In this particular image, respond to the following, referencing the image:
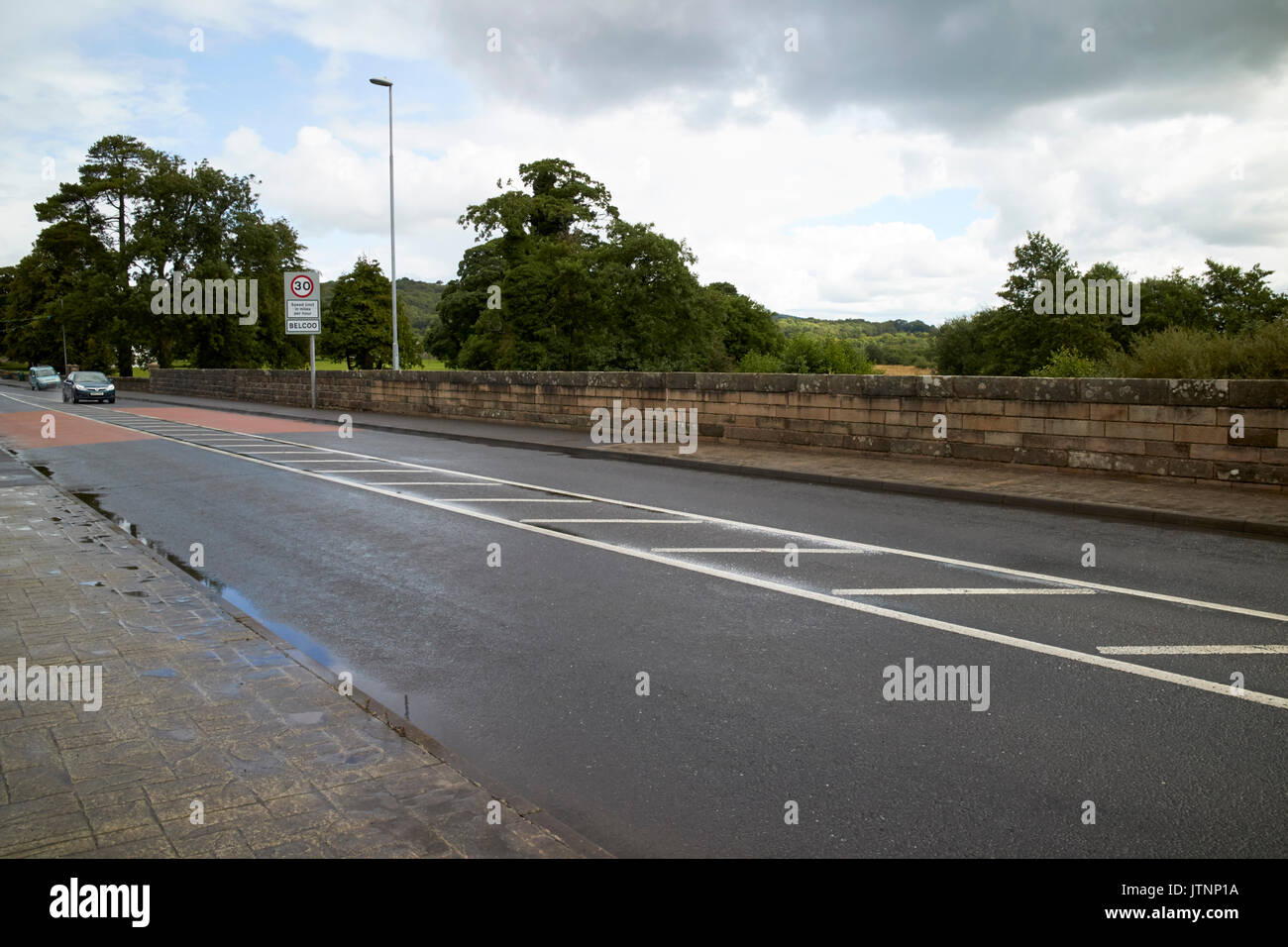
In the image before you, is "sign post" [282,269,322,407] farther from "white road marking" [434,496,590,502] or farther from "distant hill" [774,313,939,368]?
"distant hill" [774,313,939,368]

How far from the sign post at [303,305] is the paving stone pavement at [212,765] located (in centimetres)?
2625

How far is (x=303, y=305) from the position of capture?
3062 centimetres

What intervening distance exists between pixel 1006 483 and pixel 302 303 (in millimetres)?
25675

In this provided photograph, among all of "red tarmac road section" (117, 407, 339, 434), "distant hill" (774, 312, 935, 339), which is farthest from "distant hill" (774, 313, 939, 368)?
"red tarmac road section" (117, 407, 339, 434)

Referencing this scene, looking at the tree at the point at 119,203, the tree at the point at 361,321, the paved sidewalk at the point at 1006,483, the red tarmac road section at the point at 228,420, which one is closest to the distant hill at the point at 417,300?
the tree at the point at 361,321

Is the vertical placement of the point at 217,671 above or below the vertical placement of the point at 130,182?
below

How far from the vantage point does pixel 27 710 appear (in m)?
4.21

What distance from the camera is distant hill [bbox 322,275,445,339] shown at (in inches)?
3114

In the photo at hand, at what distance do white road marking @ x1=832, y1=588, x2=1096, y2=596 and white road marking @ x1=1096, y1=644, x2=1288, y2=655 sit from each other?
126 cm

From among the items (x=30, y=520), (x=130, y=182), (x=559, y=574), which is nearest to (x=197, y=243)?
(x=130, y=182)

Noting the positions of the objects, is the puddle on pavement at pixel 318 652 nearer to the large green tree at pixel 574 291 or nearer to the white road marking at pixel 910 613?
the white road marking at pixel 910 613

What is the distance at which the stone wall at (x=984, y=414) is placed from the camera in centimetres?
1105
